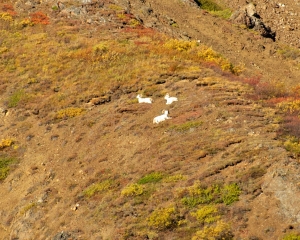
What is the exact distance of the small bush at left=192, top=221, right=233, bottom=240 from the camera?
53.6ft

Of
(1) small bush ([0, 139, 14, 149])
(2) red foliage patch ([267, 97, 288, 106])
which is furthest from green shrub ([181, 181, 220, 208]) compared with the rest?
(1) small bush ([0, 139, 14, 149])

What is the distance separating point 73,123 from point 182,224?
13.9m

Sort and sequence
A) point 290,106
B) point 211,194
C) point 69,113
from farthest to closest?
1. point 69,113
2. point 290,106
3. point 211,194

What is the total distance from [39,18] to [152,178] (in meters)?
30.3

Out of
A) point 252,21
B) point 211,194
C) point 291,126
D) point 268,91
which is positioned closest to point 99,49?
point 268,91

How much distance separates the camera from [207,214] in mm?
17453

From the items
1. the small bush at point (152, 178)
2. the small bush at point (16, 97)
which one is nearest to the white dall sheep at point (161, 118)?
the small bush at point (152, 178)

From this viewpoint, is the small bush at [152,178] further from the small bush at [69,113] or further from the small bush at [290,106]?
the small bush at [69,113]

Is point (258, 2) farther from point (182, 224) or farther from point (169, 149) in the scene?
point (182, 224)

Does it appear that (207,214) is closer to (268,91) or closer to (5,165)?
(268,91)

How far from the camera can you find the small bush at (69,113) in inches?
1153

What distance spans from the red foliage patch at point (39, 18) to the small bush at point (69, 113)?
17.3m

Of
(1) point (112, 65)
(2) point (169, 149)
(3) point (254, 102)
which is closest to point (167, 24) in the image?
(1) point (112, 65)

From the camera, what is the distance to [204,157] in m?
21.2
